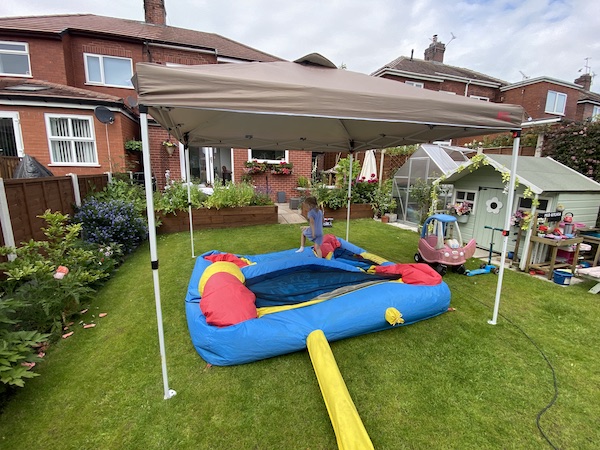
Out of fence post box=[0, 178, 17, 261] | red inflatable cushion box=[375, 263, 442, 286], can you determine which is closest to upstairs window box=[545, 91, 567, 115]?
red inflatable cushion box=[375, 263, 442, 286]

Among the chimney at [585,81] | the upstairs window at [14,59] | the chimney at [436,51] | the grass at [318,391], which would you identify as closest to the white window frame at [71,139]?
the upstairs window at [14,59]

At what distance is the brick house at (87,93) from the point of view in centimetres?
954

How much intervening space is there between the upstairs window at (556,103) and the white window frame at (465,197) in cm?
1973

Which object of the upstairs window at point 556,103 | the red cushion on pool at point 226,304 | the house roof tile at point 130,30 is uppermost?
the house roof tile at point 130,30

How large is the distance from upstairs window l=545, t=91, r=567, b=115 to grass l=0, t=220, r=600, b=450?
74.7ft

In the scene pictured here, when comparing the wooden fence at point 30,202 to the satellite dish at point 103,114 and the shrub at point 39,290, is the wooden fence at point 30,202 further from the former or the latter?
the satellite dish at point 103,114

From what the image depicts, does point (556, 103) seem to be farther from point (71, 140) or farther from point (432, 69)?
point (71, 140)

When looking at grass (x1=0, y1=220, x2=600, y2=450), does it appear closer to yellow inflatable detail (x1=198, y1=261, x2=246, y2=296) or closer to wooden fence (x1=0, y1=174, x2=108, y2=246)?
yellow inflatable detail (x1=198, y1=261, x2=246, y2=296)

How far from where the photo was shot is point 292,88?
7.28 ft

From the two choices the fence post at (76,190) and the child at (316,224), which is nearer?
the child at (316,224)

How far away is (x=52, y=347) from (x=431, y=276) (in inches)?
168

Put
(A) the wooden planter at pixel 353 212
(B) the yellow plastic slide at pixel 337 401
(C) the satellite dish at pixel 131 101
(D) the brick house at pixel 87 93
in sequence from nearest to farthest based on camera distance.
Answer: (B) the yellow plastic slide at pixel 337 401 → (C) the satellite dish at pixel 131 101 → (A) the wooden planter at pixel 353 212 → (D) the brick house at pixel 87 93

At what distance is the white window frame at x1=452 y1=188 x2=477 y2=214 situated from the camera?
20.1ft

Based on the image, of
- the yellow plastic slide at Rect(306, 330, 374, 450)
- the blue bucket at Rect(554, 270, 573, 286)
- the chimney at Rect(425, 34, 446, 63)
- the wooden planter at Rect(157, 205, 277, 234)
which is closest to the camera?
the yellow plastic slide at Rect(306, 330, 374, 450)
